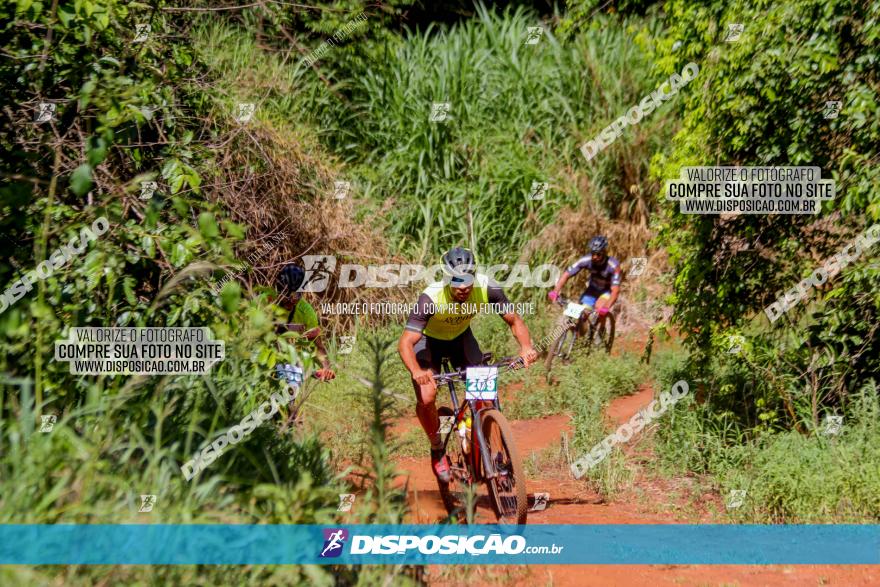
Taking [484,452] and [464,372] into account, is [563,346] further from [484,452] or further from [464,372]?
[484,452]

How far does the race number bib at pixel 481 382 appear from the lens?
245 inches

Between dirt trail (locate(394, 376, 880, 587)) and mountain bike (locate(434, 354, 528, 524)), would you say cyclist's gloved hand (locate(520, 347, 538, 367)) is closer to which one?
mountain bike (locate(434, 354, 528, 524))

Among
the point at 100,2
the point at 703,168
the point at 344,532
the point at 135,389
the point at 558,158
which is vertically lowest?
the point at 344,532

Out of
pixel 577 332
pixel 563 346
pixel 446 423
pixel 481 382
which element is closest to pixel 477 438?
pixel 481 382

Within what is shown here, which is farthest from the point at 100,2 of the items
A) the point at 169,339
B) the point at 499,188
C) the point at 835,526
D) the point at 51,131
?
the point at 499,188

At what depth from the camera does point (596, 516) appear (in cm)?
701

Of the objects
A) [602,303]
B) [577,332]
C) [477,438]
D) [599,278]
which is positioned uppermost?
[599,278]

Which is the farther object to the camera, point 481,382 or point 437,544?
point 481,382

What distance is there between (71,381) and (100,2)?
236 cm

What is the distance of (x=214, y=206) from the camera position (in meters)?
5.45

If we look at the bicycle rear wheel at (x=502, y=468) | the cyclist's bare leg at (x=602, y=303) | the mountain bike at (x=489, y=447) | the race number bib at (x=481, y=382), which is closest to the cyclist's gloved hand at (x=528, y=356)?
the mountain bike at (x=489, y=447)

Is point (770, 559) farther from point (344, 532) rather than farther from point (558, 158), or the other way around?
point (558, 158)

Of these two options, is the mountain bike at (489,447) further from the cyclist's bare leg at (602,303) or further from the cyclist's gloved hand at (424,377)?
the cyclist's bare leg at (602,303)

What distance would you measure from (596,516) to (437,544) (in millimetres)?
2561
